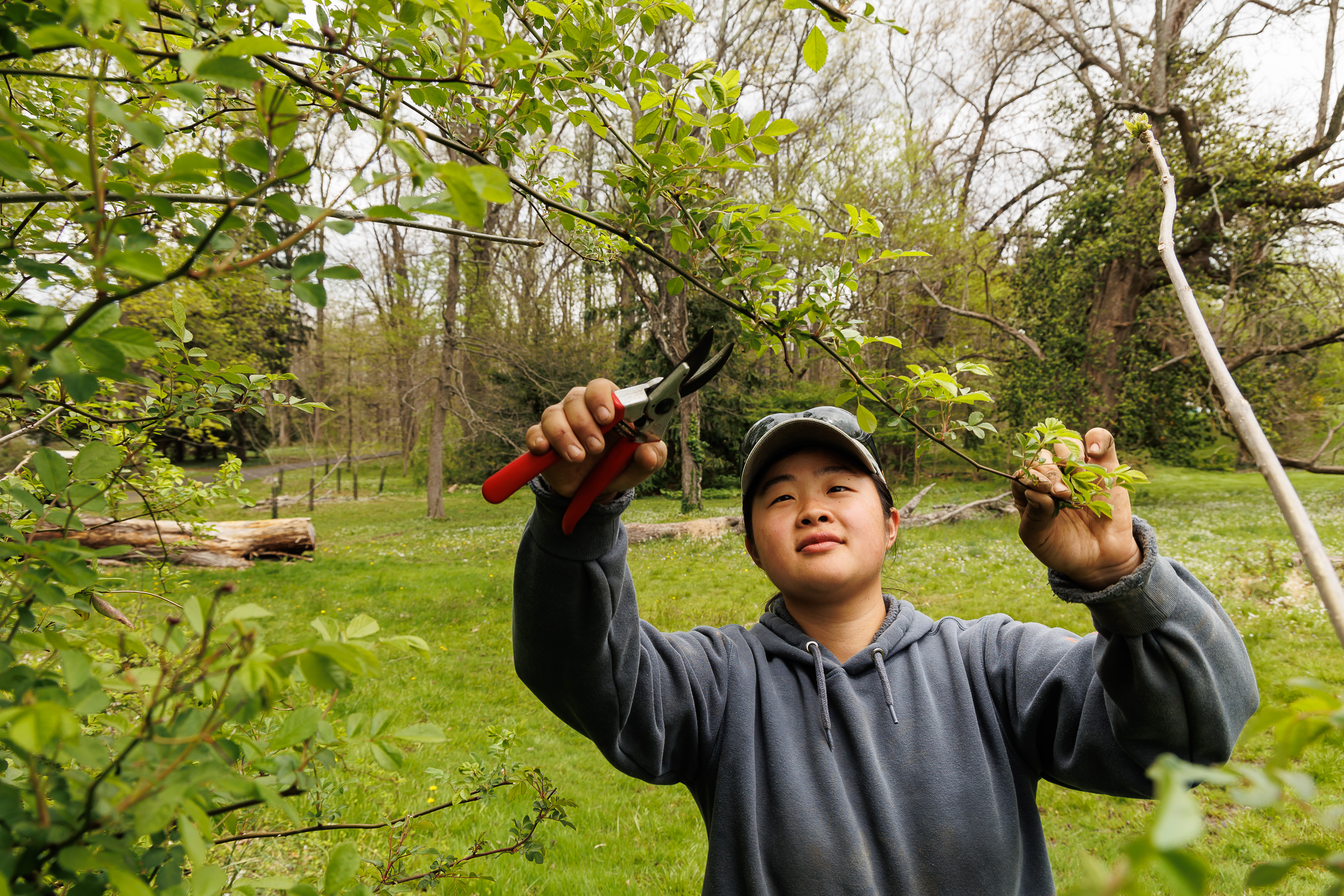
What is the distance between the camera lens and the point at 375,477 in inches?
1312

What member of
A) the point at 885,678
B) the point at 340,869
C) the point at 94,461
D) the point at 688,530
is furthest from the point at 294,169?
the point at 688,530

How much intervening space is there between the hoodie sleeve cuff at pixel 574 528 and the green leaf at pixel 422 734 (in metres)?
0.67

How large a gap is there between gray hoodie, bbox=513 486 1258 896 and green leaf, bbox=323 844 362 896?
0.67 m

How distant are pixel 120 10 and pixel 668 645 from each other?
5.32ft

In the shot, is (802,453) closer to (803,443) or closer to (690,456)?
(803,443)

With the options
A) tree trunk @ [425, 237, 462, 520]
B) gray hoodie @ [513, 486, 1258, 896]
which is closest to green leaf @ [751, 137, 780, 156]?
gray hoodie @ [513, 486, 1258, 896]

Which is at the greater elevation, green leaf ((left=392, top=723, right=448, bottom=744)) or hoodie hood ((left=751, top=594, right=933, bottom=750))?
green leaf ((left=392, top=723, right=448, bottom=744))

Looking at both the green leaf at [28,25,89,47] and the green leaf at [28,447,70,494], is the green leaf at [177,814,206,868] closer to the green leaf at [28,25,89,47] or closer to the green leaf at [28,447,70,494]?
the green leaf at [28,447,70,494]

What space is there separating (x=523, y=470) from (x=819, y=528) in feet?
2.83

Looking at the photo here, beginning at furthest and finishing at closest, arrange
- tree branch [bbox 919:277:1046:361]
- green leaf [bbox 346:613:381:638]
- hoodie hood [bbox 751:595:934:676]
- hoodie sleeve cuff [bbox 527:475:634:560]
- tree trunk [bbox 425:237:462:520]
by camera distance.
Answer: tree trunk [bbox 425:237:462:520], tree branch [bbox 919:277:1046:361], hoodie hood [bbox 751:595:934:676], hoodie sleeve cuff [bbox 527:475:634:560], green leaf [bbox 346:613:381:638]

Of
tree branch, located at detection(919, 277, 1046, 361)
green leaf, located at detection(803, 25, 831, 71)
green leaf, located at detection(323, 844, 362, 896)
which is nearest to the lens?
green leaf, located at detection(323, 844, 362, 896)

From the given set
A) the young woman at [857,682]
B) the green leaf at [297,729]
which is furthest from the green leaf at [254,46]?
the young woman at [857,682]

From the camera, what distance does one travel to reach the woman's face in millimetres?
1843

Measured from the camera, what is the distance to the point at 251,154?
2.23ft
